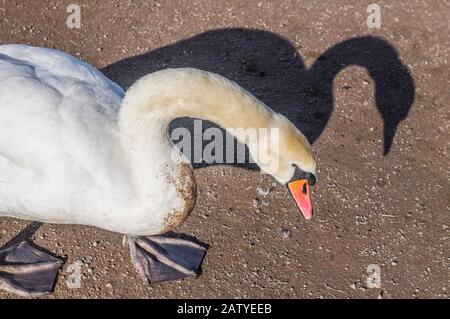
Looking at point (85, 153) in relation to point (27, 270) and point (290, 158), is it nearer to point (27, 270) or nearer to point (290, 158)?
point (290, 158)

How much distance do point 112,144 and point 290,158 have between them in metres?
1.13

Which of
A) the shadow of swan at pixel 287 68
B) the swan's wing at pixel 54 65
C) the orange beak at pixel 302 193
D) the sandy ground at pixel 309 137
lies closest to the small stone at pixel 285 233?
the sandy ground at pixel 309 137

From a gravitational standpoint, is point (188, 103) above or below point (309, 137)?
above

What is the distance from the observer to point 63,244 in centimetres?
482

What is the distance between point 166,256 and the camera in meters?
4.80

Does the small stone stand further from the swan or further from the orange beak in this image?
the swan

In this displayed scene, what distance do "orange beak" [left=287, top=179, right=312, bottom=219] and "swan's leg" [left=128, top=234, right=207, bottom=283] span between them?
1.00m

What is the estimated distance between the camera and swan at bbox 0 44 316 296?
3.41 m

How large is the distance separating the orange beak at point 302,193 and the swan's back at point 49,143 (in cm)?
119

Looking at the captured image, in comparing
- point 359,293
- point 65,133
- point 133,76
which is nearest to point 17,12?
point 133,76

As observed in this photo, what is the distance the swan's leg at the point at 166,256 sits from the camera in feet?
15.4

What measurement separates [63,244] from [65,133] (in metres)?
1.46

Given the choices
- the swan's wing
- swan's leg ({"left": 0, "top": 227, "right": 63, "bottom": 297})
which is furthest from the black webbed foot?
the swan's wing

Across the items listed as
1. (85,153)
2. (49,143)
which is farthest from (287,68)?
(49,143)
